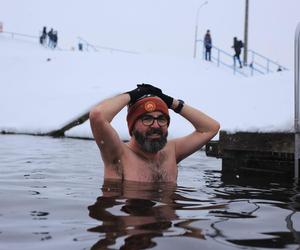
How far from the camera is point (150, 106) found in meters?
4.10

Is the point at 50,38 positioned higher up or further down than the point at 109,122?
higher up

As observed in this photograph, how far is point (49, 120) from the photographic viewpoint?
17.3m

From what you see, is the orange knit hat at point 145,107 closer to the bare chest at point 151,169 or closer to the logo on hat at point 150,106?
the logo on hat at point 150,106

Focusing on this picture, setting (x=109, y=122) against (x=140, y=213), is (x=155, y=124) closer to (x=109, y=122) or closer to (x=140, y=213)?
(x=109, y=122)

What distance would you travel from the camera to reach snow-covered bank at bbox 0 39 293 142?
1372cm

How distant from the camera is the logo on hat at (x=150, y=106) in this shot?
4.09 m

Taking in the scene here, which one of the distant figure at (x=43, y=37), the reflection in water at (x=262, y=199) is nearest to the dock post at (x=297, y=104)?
the reflection in water at (x=262, y=199)

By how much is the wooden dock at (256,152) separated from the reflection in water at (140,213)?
5.79 feet

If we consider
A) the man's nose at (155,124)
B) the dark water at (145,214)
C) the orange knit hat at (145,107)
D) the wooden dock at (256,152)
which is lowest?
the dark water at (145,214)

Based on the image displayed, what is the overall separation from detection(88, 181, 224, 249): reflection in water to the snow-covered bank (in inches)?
92.8

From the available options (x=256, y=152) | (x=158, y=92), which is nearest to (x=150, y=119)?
(x=158, y=92)

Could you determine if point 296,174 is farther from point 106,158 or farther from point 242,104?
point 242,104

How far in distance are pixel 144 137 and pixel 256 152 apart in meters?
2.30

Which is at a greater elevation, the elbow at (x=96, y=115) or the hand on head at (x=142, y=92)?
the hand on head at (x=142, y=92)
